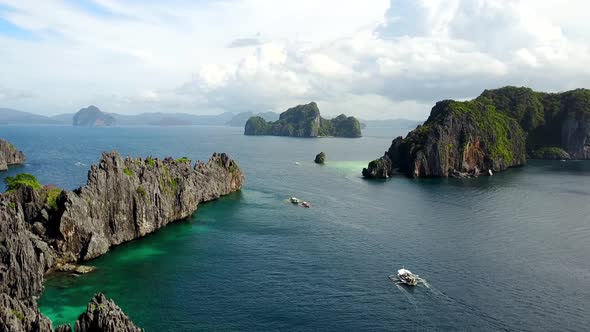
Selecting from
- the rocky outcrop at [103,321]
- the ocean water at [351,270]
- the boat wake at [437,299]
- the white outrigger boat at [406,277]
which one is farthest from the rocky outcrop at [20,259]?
the white outrigger boat at [406,277]

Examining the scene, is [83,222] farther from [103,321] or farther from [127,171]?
[103,321]

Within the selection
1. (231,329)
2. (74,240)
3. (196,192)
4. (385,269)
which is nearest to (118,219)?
(74,240)

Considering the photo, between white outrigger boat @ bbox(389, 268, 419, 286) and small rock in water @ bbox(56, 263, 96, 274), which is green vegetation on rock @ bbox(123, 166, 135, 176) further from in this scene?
white outrigger boat @ bbox(389, 268, 419, 286)

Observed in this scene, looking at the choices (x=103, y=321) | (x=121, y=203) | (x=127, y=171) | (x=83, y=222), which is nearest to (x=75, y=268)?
(x=83, y=222)

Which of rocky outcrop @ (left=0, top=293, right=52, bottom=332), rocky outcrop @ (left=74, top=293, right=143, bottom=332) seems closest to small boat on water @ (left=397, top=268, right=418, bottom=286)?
rocky outcrop @ (left=74, top=293, right=143, bottom=332)

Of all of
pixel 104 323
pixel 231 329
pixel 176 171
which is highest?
pixel 176 171

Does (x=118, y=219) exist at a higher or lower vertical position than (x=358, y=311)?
higher

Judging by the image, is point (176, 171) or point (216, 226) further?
point (176, 171)

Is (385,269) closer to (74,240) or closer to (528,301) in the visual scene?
(528,301)
